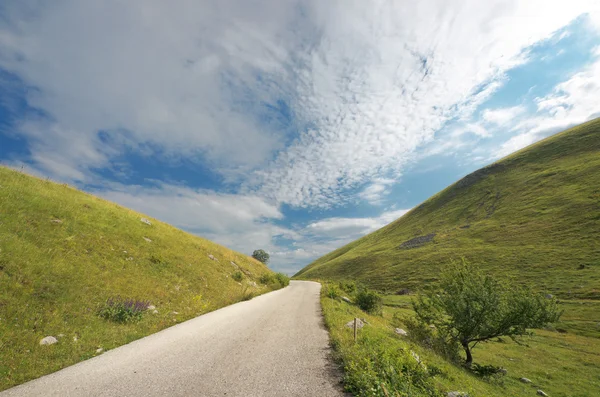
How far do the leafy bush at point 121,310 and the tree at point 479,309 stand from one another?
1022 inches

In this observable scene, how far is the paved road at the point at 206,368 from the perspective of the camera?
7.09m

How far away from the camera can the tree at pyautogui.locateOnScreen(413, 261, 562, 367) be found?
78.2 ft

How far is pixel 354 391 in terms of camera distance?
7230mm

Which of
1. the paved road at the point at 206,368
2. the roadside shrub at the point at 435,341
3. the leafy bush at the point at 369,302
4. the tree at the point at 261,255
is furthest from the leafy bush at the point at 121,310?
the tree at the point at 261,255

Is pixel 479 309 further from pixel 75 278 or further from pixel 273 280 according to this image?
pixel 75 278

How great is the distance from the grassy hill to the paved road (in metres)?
1.45

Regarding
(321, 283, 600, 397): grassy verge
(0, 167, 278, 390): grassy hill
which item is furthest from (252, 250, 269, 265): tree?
(0, 167, 278, 390): grassy hill

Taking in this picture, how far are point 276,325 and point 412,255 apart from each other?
120895mm

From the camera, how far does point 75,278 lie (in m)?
14.2

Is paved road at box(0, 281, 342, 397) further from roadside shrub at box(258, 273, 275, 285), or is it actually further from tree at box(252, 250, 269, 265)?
tree at box(252, 250, 269, 265)

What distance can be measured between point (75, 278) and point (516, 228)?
441 feet

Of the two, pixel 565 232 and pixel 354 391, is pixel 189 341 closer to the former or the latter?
pixel 354 391

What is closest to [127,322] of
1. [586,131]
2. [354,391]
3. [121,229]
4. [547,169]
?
[354,391]

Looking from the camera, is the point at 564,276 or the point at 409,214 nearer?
the point at 564,276
